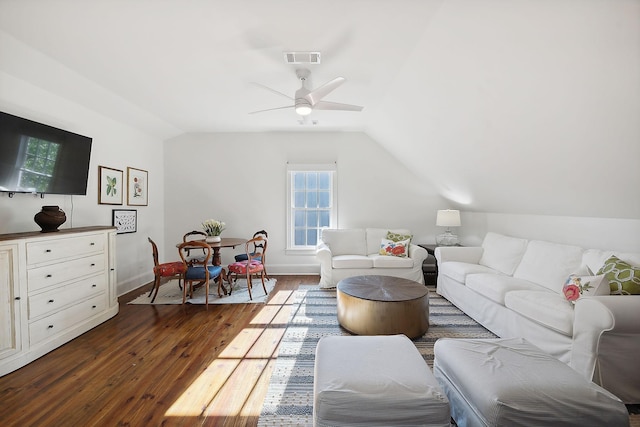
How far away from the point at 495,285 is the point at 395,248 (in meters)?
1.81

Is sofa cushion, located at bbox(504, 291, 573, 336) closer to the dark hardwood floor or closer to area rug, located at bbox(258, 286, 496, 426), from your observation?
area rug, located at bbox(258, 286, 496, 426)

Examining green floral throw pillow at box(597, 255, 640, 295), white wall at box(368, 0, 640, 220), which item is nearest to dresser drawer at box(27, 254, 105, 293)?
white wall at box(368, 0, 640, 220)

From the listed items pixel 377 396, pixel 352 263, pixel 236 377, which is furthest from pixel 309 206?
pixel 377 396

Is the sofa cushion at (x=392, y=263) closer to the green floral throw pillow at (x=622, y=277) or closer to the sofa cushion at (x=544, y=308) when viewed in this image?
the sofa cushion at (x=544, y=308)

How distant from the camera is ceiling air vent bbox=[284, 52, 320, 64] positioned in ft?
7.95

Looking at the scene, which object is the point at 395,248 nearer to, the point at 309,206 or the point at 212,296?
the point at 309,206

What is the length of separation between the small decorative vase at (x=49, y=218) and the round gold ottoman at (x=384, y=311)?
3.04 meters

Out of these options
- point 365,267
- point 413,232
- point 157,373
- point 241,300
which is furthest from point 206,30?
point 413,232

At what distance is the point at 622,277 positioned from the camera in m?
1.98

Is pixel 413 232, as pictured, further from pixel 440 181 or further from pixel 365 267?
pixel 365 267

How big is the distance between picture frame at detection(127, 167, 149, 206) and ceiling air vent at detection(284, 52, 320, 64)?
3442 mm

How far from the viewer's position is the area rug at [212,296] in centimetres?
368

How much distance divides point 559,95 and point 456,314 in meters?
2.49

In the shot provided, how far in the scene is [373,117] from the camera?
4258 millimetres
